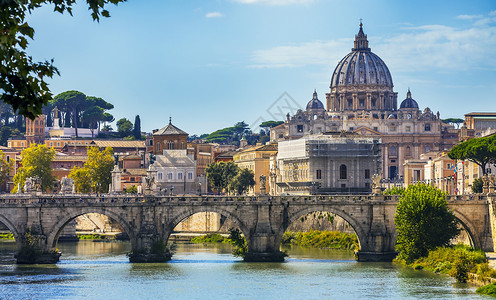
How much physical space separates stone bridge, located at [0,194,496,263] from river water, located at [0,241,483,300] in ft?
4.97

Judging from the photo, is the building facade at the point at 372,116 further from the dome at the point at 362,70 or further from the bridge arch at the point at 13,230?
the bridge arch at the point at 13,230

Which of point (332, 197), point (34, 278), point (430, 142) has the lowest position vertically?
point (34, 278)

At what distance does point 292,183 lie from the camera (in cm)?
9362

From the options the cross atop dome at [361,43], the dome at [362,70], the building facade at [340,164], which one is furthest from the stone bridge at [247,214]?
the cross atop dome at [361,43]

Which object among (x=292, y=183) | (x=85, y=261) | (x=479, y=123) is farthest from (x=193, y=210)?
(x=479, y=123)

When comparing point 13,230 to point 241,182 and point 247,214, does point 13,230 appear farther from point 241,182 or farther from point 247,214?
point 241,182

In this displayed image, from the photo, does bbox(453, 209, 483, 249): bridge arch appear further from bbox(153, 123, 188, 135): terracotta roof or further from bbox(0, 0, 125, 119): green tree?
bbox(153, 123, 188, 135): terracotta roof

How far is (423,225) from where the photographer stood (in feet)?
182

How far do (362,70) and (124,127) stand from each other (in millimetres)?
36047

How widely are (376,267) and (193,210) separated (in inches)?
429

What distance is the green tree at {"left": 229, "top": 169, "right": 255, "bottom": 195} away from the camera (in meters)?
105

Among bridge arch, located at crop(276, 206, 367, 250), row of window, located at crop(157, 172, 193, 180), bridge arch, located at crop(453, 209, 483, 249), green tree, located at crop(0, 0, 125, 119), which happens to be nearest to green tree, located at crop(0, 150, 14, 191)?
row of window, located at crop(157, 172, 193, 180)

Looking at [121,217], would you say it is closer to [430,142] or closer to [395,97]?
[430,142]

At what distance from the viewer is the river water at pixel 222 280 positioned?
45.7 metres
